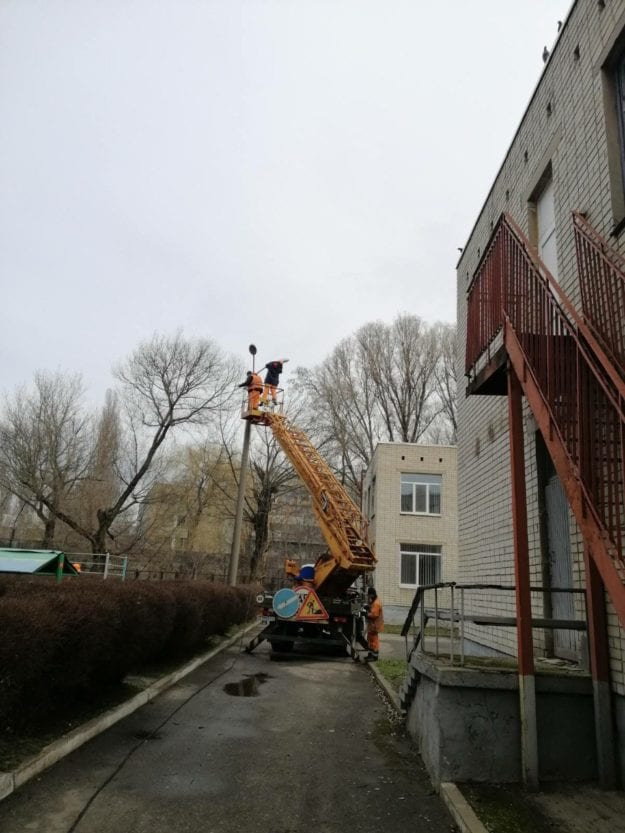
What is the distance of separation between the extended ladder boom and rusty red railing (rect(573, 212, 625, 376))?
942 centimetres

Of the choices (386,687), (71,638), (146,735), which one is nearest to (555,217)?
(71,638)

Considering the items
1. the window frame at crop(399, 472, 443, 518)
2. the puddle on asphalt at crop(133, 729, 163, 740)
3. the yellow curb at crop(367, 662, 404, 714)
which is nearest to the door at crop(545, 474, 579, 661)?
the yellow curb at crop(367, 662, 404, 714)

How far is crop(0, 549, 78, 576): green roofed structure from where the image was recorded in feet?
34.4

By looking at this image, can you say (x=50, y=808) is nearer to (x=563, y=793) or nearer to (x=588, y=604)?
(x=563, y=793)

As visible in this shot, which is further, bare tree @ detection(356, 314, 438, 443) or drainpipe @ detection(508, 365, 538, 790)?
bare tree @ detection(356, 314, 438, 443)

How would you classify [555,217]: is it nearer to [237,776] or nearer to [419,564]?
[237,776]

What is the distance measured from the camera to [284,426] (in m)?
17.0

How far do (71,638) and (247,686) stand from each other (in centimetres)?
453

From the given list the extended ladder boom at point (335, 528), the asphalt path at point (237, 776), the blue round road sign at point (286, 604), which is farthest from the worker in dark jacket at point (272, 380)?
the asphalt path at point (237, 776)

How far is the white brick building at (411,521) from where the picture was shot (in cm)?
2311

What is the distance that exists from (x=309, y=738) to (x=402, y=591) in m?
17.1

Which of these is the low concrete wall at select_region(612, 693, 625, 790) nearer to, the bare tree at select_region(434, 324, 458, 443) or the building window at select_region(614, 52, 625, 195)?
the building window at select_region(614, 52, 625, 195)

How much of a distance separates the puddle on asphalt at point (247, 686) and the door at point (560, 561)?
4.80m

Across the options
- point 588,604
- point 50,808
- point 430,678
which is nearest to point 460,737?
point 430,678
